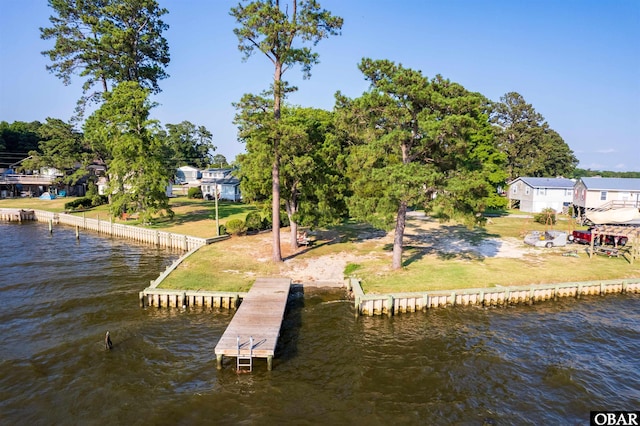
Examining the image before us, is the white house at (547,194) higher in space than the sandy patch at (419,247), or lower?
higher

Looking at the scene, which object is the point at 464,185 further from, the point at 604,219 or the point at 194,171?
the point at 194,171

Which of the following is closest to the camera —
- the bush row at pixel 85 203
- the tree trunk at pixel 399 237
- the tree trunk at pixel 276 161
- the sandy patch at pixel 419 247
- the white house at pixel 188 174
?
the tree trunk at pixel 399 237

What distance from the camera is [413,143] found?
85.2 ft

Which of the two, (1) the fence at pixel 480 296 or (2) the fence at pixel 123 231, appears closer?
(1) the fence at pixel 480 296

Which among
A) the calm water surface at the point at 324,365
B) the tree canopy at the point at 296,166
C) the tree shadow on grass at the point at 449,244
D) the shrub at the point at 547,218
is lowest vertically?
the calm water surface at the point at 324,365

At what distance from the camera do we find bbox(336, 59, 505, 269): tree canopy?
23047mm

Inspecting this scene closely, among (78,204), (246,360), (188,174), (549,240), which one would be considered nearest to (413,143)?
(246,360)

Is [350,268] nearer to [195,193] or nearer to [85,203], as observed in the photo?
[85,203]

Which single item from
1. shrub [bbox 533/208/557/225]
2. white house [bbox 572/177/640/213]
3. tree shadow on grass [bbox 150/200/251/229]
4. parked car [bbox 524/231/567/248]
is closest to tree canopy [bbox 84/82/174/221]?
tree shadow on grass [bbox 150/200/251/229]

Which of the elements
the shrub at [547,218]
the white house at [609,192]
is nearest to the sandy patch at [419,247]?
the shrub at [547,218]

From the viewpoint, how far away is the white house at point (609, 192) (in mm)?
48750

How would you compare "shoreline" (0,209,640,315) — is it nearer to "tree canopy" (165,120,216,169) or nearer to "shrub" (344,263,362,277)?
"shrub" (344,263,362,277)

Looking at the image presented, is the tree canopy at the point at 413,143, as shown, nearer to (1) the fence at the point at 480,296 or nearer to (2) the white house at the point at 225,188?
(1) the fence at the point at 480,296

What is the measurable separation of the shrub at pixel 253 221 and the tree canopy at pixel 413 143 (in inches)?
601
